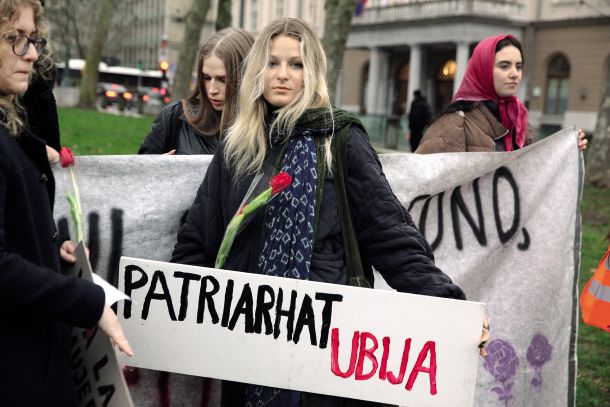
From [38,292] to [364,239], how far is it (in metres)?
1.04

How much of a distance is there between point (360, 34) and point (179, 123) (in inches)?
1403

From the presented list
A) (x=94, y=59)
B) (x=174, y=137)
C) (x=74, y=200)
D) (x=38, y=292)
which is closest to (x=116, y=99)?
(x=94, y=59)

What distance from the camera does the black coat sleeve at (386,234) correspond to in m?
2.34

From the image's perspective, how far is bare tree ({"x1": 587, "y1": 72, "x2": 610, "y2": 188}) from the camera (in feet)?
42.7

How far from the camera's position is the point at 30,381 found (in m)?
1.77

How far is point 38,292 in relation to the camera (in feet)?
5.52

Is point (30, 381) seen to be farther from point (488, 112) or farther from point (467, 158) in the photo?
point (488, 112)

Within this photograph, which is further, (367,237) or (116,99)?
(116,99)

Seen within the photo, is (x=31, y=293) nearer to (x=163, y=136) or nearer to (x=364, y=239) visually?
(x=364, y=239)

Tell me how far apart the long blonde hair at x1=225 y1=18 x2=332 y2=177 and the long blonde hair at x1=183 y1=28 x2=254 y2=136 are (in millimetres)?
698

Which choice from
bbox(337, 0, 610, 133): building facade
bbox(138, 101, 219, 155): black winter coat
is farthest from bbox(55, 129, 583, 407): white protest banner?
bbox(337, 0, 610, 133): building facade

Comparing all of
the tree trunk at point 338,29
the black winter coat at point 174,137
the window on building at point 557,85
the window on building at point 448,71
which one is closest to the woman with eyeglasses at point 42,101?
the black winter coat at point 174,137

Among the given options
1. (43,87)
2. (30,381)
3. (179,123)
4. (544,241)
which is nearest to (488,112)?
(544,241)

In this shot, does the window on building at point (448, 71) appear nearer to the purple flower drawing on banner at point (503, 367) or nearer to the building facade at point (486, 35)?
the building facade at point (486, 35)
